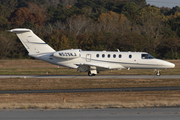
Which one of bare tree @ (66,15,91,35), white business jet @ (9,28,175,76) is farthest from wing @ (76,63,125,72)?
bare tree @ (66,15,91,35)

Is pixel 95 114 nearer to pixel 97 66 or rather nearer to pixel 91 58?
pixel 97 66

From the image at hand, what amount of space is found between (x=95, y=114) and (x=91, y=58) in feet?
61.1

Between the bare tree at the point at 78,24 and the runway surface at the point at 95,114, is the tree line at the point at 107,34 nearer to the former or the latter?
the bare tree at the point at 78,24

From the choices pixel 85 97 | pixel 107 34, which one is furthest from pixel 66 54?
pixel 107 34

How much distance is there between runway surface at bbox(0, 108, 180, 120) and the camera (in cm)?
1188

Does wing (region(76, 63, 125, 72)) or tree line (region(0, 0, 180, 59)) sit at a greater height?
tree line (region(0, 0, 180, 59))

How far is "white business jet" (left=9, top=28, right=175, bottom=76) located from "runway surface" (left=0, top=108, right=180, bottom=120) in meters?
17.1

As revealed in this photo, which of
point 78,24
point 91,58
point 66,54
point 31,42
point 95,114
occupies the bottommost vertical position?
point 95,114

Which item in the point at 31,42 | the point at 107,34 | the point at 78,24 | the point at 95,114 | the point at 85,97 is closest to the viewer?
the point at 95,114

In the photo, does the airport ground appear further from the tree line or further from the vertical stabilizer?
the tree line

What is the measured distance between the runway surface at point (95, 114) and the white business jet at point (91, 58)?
1714 cm

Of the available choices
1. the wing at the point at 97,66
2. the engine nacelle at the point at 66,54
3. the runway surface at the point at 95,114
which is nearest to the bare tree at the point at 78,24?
the engine nacelle at the point at 66,54

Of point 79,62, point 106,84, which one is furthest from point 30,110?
point 79,62

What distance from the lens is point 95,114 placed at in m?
12.7
